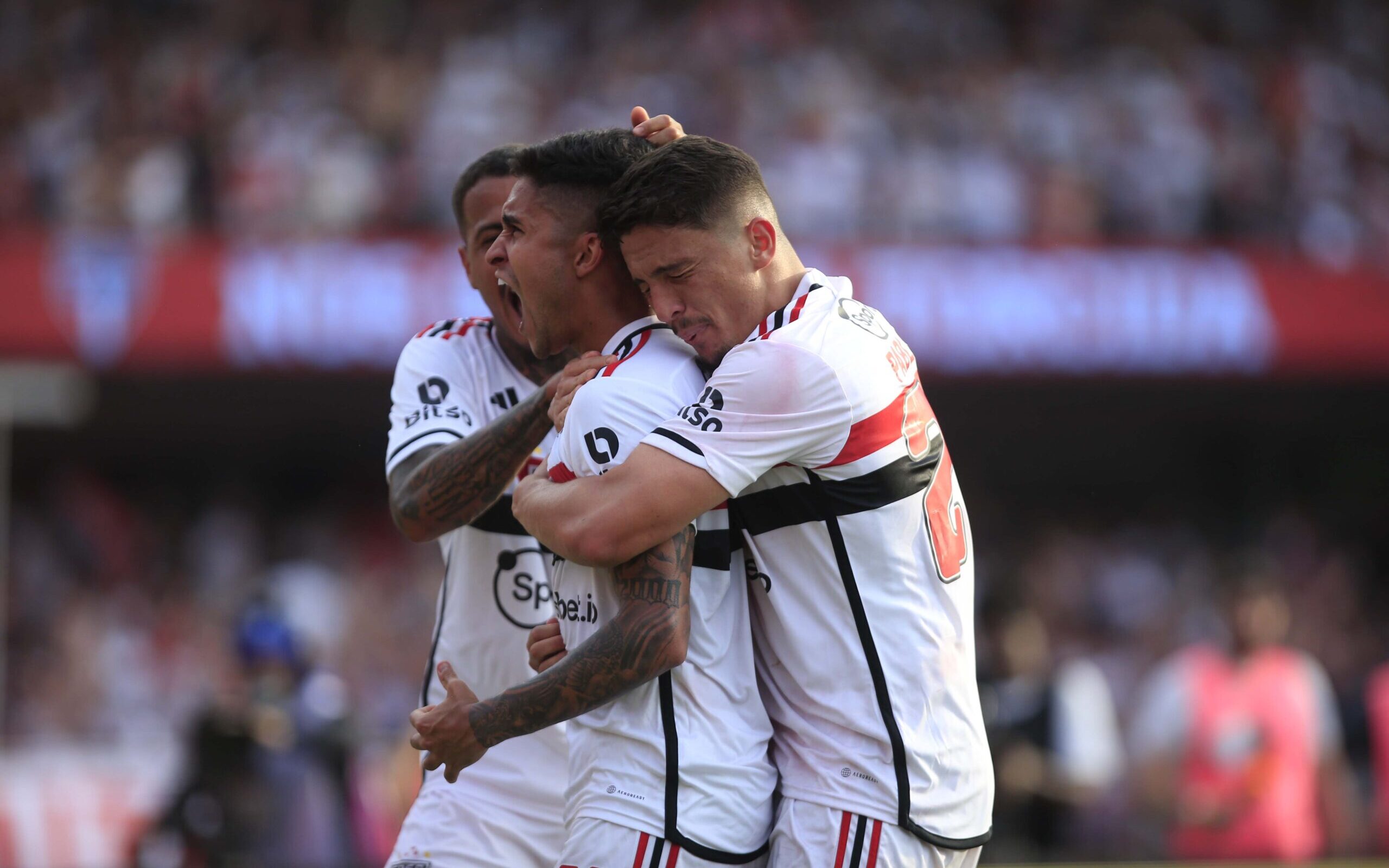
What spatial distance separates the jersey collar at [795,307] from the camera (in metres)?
2.88

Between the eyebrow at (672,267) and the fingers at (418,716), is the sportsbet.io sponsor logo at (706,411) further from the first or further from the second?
the fingers at (418,716)

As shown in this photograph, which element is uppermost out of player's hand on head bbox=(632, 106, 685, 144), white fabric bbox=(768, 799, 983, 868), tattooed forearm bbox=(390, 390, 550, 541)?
player's hand on head bbox=(632, 106, 685, 144)

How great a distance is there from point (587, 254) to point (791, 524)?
705mm

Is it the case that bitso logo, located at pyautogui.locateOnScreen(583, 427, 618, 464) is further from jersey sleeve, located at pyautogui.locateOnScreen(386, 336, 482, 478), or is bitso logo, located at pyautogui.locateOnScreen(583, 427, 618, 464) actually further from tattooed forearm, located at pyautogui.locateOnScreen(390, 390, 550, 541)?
jersey sleeve, located at pyautogui.locateOnScreen(386, 336, 482, 478)

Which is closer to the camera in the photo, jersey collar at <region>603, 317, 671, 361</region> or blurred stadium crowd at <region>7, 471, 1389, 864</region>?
jersey collar at <region>603, 317, 671, 361</region>

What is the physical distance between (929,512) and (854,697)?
0.39m

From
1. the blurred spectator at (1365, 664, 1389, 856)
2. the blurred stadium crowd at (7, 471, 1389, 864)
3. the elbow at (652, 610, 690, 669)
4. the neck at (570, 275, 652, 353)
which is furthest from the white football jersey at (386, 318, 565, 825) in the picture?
the blurred spectator at (1365, 664, 1389, 856)

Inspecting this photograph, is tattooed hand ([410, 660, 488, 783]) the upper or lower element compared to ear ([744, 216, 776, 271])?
lower

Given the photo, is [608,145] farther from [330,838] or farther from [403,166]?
[403,166]

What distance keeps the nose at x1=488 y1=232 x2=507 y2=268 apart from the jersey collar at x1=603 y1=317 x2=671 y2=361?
350 mm

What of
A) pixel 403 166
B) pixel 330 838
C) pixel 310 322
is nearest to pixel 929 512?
pixel 330 838

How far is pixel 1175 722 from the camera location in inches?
313

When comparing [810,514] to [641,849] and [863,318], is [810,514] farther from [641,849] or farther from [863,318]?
[641,849]

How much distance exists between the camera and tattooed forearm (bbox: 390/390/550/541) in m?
3.29
